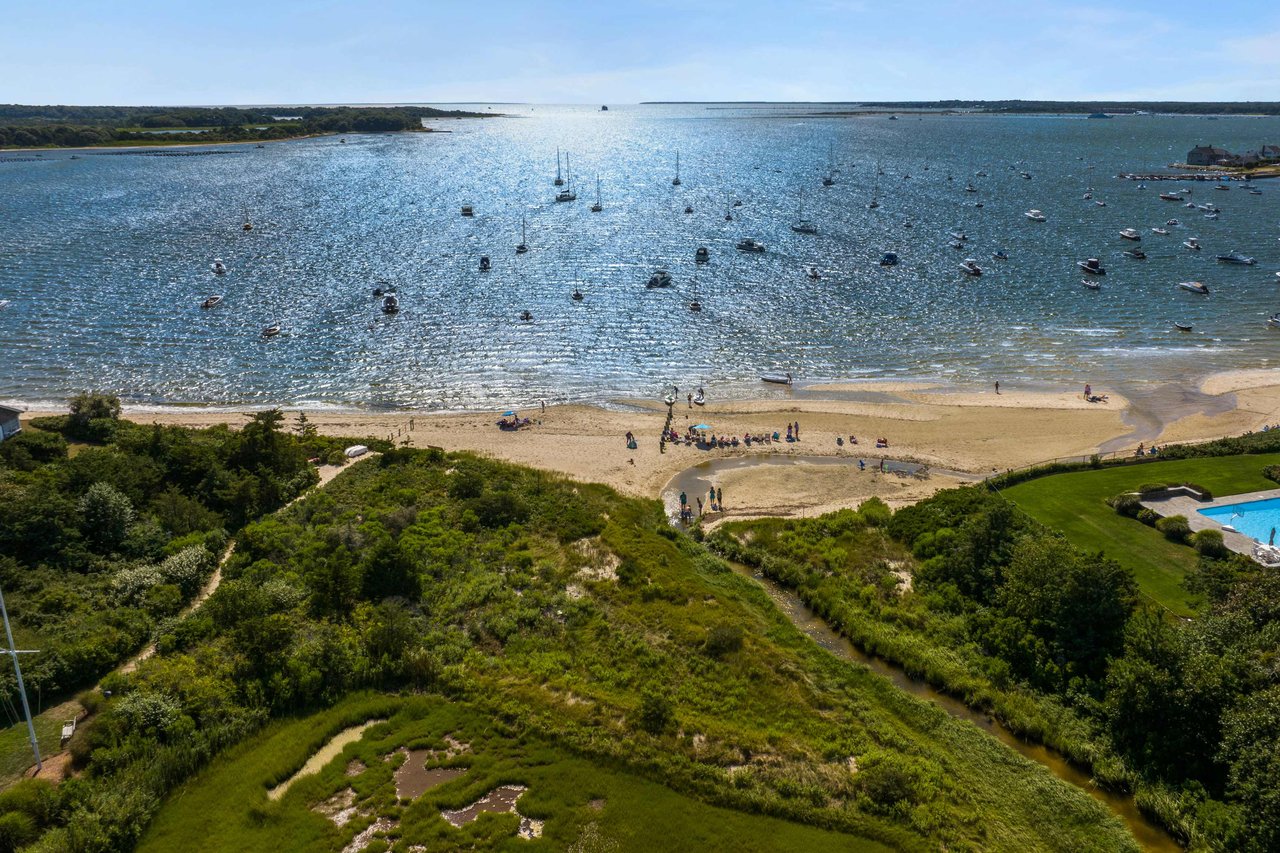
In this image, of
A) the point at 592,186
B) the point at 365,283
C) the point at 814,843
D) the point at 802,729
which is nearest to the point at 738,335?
the point at 365,283

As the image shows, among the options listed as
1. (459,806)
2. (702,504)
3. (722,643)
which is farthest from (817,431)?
(459,806)

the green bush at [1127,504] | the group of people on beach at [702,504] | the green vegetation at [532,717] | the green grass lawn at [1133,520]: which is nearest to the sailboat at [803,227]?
the green grass lawn at [1133,520]

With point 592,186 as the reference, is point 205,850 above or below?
below

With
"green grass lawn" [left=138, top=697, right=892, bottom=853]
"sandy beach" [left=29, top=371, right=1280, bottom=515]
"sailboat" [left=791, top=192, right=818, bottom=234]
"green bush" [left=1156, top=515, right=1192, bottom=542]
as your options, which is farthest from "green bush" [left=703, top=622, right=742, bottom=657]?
"sailboat" [left=791, top=192, right=818, bottom=234]

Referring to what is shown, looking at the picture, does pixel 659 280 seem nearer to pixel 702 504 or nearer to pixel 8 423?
pixel 702 504

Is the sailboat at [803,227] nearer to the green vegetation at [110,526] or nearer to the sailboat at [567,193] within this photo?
the sailboat at [567,193]

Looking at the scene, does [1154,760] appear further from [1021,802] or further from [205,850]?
[205,850]
